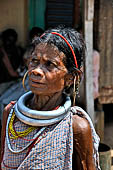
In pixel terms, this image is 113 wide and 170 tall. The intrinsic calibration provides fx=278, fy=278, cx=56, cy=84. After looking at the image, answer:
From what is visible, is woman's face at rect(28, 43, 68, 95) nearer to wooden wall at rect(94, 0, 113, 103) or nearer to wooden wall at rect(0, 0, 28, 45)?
wooden wall at rect(94, 0, 113, 103)

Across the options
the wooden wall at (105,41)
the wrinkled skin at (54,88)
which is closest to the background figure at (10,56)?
the wooden wall at (105,41)

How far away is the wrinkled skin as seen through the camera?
1706 mm

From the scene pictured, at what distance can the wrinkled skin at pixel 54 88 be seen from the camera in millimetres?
1706

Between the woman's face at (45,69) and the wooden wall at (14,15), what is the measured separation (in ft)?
14.9

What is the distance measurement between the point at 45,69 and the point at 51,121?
12.6 inches

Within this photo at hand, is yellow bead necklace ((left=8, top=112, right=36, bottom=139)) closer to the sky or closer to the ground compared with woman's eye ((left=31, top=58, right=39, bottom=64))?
closer to the ground

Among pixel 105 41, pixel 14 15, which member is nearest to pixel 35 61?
pixel 105 41

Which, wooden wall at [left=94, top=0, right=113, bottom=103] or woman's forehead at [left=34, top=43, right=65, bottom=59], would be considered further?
wooden wall at [left=94, top=0, right=113, bottom=103]

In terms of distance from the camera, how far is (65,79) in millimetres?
1816

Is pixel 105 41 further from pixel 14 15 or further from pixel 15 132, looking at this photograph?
pixel 15 132

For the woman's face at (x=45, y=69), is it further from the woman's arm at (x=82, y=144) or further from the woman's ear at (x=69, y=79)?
the woman's arm at (x=82, y=144)

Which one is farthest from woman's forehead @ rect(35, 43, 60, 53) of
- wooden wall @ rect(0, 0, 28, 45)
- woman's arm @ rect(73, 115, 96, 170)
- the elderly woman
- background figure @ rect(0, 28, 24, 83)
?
wooden wall @ rect(0, 0, 28, 45)

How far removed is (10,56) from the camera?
6047mm

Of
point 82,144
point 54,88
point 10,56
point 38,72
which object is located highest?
point 38,72
